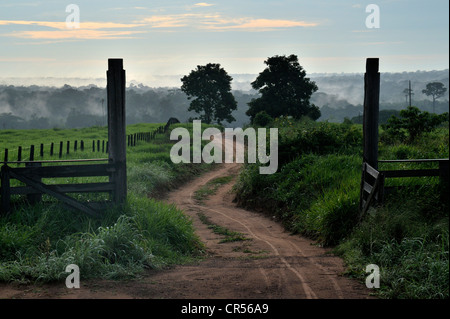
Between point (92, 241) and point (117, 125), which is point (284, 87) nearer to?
point (117, 125)

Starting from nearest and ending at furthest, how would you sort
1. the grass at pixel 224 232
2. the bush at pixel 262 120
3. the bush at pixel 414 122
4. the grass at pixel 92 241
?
the grass at pixel 92 241 → the grass at pixel 224 232 → the bush at pixel 414 122 → the bush at pixel 262 120

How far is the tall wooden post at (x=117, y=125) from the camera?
991 cm

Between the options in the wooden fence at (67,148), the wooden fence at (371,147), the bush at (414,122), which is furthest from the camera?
the bush at (414,122)

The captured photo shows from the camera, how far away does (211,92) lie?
65312 millimetres

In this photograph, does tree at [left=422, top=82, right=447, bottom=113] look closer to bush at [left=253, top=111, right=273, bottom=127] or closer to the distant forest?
the distant forest

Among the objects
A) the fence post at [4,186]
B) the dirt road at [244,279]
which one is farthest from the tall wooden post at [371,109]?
the fence post at [4,186]

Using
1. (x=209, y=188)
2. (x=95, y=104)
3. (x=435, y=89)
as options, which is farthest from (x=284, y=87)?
(x=95, y=104)

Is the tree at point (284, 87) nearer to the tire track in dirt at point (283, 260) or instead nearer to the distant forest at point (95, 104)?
the tire track in dirt at point (283, 260)

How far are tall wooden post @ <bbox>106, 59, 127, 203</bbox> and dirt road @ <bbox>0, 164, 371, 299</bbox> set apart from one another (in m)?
2.29

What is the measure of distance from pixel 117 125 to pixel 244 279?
428 centimetres

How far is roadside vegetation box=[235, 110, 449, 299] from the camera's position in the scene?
698 cm

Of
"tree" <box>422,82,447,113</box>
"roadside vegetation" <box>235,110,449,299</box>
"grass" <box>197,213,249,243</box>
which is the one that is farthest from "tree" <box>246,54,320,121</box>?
"tree" <box>422,82,447,113</box>

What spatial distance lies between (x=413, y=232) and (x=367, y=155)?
2.64m

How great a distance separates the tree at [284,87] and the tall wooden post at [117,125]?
4311cm
